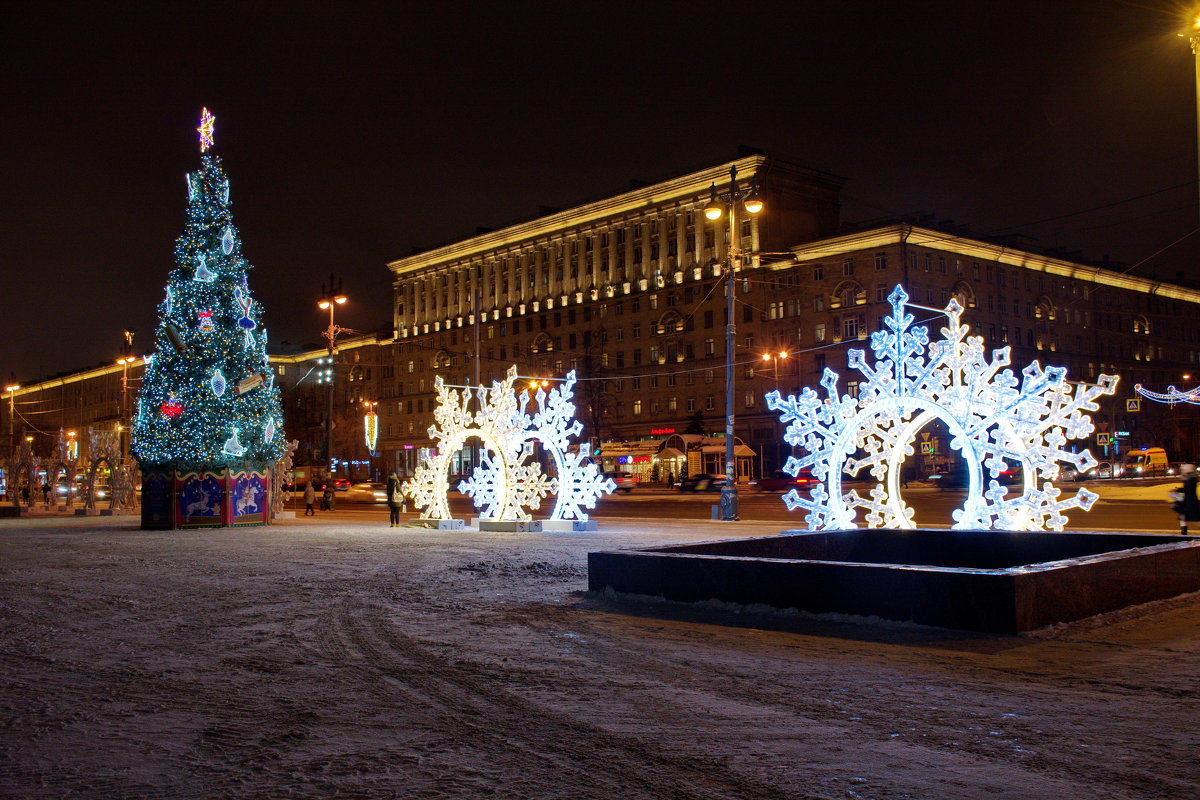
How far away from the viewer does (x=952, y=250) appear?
2820 inches

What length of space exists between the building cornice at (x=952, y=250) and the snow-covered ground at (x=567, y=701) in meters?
57.0

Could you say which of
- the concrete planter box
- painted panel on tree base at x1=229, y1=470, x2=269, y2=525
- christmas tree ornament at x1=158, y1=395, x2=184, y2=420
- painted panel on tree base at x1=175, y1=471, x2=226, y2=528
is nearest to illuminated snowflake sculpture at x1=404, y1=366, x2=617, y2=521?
painted panel on tree base at x1=229, y1=470, x2=269, y2=525

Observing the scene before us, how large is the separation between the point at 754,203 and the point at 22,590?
17.8 metres

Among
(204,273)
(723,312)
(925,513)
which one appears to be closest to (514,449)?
(204,273)

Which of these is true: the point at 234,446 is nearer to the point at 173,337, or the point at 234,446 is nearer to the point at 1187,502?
the point at 173,337

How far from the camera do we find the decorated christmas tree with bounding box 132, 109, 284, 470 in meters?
28.9

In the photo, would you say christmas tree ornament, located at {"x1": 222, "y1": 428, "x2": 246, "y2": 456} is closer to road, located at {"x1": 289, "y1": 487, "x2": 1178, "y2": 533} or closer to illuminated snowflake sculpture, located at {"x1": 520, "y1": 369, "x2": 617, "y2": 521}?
road, located at {"x1": 289, "y1": 487, "x2": 1178, "y2": 533}

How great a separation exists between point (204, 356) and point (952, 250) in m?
57.5

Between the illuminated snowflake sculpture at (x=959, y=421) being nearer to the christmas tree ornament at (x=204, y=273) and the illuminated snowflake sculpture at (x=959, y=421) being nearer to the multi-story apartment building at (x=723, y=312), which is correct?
the christmas tree ornament at (x=204, y=273)

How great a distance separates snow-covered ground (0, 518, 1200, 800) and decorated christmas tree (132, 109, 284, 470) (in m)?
17.9

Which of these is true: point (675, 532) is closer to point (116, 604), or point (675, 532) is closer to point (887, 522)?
point (887, 522)

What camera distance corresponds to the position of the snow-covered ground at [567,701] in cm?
489

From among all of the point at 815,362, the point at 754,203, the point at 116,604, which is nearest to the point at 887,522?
the point at 754,203

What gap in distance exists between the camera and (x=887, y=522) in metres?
19.0
